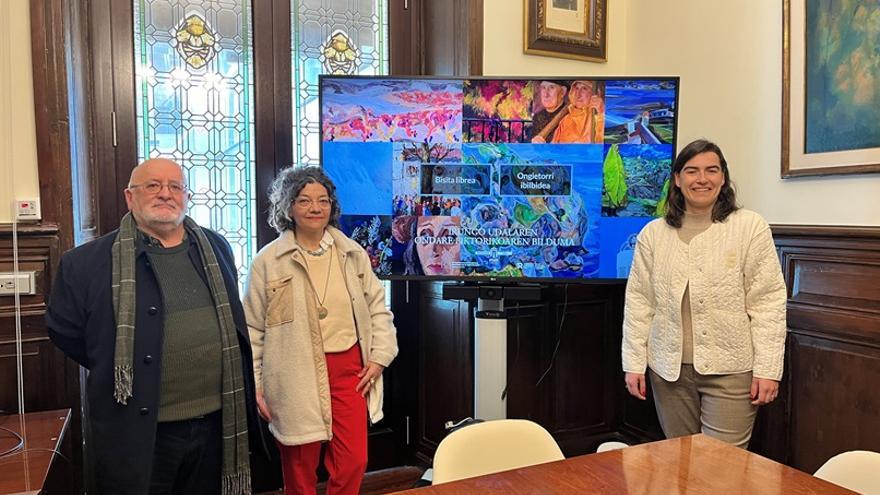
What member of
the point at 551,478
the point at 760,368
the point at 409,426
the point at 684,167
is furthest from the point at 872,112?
the point at 409,426

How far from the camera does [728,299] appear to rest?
2062mm

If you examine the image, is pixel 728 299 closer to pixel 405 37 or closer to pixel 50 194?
pixel 405 37

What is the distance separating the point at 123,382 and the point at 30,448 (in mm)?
385

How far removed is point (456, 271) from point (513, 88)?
77cm

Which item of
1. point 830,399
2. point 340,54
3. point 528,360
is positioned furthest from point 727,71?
point 340,54

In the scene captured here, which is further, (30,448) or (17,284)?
(17,284)

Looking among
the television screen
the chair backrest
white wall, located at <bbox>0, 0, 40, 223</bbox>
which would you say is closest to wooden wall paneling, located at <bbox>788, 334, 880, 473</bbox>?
the television screen

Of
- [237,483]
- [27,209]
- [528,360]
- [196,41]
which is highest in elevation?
[196,41]

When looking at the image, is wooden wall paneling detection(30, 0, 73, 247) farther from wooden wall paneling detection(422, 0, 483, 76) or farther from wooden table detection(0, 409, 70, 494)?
wooden wall paneling detection(422, 0, 483, 76)

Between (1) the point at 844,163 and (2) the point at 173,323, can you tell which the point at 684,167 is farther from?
(2) the point at 173,323

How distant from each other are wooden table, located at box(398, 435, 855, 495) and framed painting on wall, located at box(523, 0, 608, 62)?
2114mm

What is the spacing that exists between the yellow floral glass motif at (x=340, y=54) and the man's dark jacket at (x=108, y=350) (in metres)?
1.44

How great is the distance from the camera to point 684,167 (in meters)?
2.14

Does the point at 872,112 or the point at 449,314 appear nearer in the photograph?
the point at 872,112
